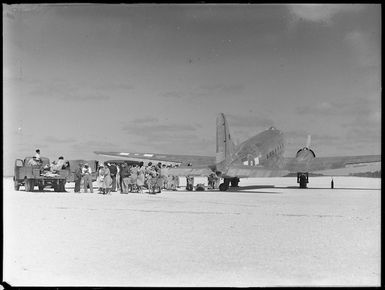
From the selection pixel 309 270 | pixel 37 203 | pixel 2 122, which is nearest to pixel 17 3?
pixel 2 122

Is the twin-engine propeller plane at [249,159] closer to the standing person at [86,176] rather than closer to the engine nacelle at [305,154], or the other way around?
the engine nacelle at [305,154]

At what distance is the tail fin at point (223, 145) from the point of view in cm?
2860

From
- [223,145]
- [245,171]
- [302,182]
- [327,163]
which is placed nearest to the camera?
[245,171]

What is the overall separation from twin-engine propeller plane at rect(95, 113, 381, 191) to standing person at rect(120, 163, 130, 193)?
12.0 feet

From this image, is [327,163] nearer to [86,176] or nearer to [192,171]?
[192,171]

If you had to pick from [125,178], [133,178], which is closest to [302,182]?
[133,178]

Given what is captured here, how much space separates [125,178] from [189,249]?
1685 cm

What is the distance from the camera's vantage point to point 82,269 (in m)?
7.79

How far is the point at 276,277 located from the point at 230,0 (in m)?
4.52

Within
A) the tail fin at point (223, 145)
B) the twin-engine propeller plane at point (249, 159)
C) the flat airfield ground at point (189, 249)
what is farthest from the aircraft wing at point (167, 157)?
the flat airfield ground at point (189, 249)

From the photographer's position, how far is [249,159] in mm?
30250

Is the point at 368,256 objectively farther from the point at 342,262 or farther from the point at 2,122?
the point at 2,122

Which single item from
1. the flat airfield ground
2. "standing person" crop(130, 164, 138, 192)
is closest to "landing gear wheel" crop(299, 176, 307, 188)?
"standing person" crop(130, 164, 138, 192)

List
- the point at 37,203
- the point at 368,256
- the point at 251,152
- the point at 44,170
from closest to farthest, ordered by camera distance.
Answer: the point at 368,256 → the point at 37,203 → the point at 44,170 → the point at 251,152
